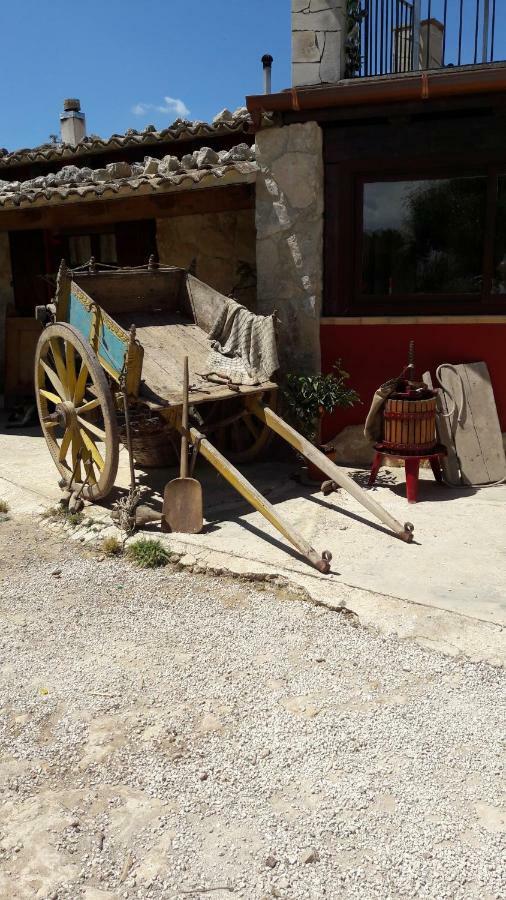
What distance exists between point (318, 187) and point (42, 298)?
15.9ft

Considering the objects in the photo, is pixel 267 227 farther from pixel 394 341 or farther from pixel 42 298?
pixel 42 298

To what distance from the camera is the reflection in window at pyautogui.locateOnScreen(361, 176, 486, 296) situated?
5367 mm

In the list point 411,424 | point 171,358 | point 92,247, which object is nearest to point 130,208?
point 92,247

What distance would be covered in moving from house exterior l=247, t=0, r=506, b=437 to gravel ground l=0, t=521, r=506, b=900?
2.83 m

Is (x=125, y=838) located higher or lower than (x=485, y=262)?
lower

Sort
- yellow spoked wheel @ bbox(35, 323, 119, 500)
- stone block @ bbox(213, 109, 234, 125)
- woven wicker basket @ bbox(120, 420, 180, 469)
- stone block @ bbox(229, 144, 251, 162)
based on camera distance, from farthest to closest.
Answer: stone block @ bbox(213, 109, 234, 125)
stone block @ bbox(229, 144, 251, 162)
woven wicker basket @ bbox(120, 420, 180, 469)
yellow spoked wheel @ bbox(35, 323, 119, 500)

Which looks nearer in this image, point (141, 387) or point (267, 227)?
point (141, 387)

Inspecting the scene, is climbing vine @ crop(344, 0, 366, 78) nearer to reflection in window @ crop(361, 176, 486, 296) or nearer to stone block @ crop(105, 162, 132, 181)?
reflection in window @ crop(361, 176, 486, 296)

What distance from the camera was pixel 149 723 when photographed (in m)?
2.62

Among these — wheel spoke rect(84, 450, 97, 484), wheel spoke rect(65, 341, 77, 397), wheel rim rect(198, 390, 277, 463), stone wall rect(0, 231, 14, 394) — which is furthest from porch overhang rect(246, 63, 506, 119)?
stone wall rect(0, 231, 14, 394)

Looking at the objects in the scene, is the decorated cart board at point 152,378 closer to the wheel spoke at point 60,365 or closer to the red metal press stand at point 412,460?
the wheel spoke at point 60,365

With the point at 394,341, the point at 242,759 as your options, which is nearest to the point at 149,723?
the point at 242,759

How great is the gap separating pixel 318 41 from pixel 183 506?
3.83m

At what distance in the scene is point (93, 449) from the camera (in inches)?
191
